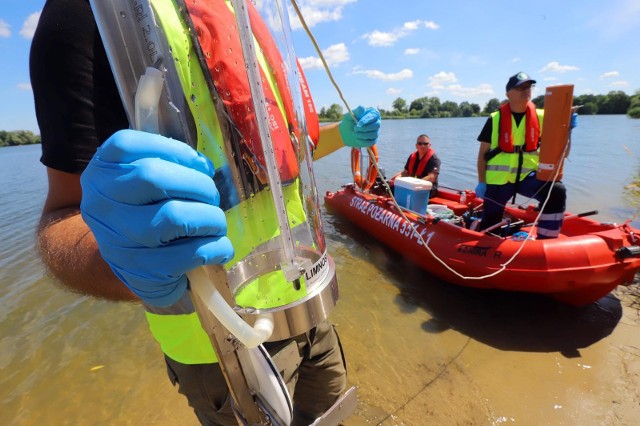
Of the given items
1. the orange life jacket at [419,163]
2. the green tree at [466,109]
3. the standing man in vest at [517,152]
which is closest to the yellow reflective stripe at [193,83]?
the standing man in vest at [517,152]

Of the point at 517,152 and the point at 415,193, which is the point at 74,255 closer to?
the point at 517,152

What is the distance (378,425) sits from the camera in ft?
9.43

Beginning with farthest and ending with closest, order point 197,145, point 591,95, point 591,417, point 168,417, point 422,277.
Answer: point 591,95, point 422,277, point 168,417, point 591,417, point 197,145

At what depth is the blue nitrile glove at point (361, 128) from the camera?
179 cm

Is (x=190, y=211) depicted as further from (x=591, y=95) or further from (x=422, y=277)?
(x=591, y=95)

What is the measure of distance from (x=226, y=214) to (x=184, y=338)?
1.51 ft

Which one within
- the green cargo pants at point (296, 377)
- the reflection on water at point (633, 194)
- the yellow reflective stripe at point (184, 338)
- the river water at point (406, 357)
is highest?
the yellow reflective stripe at point (184, 338)

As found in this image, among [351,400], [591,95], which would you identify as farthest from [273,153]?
[591,95]

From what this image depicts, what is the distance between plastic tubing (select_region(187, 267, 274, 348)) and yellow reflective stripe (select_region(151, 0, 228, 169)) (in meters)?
0.27

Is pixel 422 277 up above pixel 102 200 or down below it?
below

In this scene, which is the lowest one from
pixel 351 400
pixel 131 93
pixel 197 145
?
pixel 351 400

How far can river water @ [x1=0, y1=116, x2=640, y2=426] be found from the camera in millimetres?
3012

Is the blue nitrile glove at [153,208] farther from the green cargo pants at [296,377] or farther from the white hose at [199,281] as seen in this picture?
the green cargo pants at [296,377]

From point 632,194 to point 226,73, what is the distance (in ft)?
44.7
